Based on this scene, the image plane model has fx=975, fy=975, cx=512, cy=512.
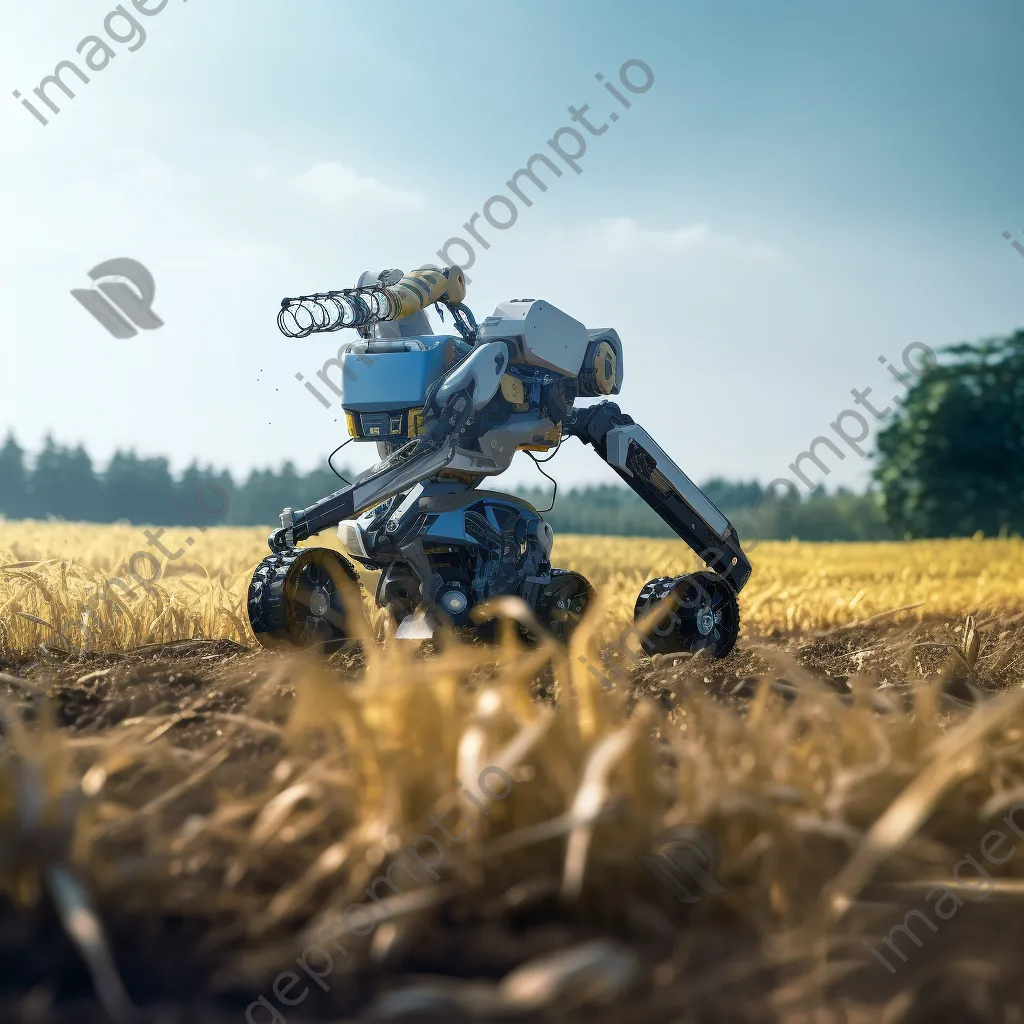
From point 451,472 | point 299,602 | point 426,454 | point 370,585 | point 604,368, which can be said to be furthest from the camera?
point 370,585

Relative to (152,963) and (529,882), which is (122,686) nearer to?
(152,963)

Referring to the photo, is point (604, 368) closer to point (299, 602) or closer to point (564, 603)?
point (564, 603)

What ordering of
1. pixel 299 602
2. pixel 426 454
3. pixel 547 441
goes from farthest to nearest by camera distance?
1. pixel 547 441
2. pixel 426 454
3. pixel 299 602

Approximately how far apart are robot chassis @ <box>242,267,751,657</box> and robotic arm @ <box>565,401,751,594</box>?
11 millimetres

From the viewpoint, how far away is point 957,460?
→ 25.3 m

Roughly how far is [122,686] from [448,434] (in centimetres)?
172

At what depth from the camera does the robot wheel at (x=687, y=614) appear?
182 inches

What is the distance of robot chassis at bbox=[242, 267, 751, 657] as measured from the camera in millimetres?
4051

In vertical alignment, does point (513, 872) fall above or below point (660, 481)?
below

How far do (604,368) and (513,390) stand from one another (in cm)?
61

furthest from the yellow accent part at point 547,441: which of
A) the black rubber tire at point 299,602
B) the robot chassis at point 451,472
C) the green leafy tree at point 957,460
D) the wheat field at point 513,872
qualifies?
the green leafy tree at point 957,460

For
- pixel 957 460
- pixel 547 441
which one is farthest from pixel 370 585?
pixel 957 460

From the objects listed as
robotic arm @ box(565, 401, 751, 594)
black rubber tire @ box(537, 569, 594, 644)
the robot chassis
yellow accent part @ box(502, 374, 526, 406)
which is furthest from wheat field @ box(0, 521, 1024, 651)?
yellow accent part @ box(502, 374, 526, 406)

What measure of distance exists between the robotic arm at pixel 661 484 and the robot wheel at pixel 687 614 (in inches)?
8.1
